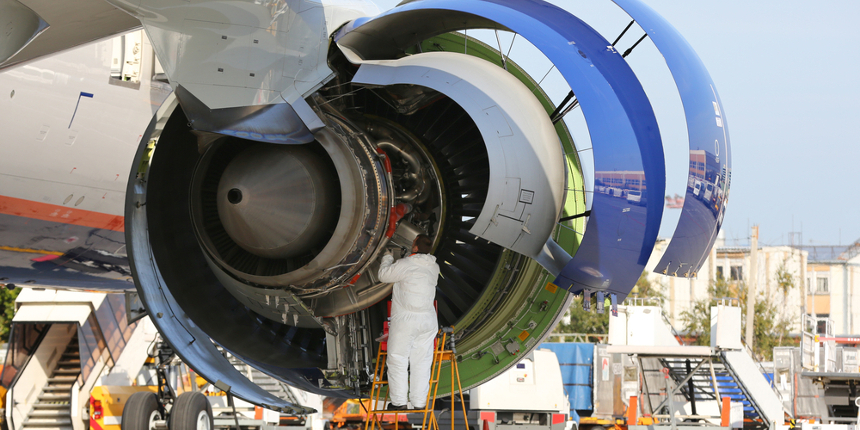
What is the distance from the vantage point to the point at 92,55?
5504 mm

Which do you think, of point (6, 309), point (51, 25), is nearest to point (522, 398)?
point (51, 25)

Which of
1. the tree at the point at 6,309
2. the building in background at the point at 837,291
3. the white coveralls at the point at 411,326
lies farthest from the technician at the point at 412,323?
the building in background at the point at 837,291

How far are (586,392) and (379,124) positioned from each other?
492 inches

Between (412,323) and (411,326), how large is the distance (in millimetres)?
26

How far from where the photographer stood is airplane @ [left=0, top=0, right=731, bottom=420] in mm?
4293

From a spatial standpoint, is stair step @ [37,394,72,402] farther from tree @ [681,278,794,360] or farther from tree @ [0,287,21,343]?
tree @ [681,278,794,360]

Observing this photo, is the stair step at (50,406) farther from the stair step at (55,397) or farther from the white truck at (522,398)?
the white truck at (522,398)

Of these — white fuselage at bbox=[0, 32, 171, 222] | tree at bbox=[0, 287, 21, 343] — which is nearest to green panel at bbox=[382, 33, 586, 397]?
white fuselage at bbox=[0, 32, 171, 222]

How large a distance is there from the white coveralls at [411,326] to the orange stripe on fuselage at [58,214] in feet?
7.70

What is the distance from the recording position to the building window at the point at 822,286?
2307 inches

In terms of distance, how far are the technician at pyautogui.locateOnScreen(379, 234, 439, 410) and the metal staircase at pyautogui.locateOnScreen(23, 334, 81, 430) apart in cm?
826

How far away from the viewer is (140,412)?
984 centimetres

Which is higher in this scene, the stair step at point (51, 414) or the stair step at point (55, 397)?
the stair step at point (55, 397)

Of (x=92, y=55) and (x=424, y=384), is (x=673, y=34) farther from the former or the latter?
(x=92, y=55)
